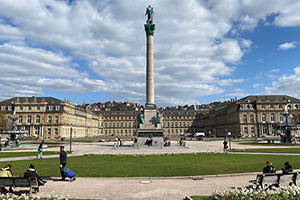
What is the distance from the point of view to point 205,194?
32.8ft

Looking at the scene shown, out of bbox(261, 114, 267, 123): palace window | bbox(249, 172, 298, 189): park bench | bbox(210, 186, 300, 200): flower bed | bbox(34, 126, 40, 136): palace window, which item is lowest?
bbox(34, 126, 40, 136): palace window

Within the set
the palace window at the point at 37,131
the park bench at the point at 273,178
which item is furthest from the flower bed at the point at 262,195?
the palace window at the point at 37,131

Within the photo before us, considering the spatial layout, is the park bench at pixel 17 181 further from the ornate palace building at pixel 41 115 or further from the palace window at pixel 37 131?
the palace window at pixel 37 131

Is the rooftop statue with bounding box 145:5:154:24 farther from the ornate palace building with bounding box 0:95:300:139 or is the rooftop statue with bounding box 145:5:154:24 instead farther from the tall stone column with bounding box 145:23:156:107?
the ornate palace building with bounding box 0:95:300:139

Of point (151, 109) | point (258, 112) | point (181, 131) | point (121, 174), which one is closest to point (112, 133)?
point (181, 131)

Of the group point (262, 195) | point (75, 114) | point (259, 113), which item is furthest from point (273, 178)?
point (75, 114)

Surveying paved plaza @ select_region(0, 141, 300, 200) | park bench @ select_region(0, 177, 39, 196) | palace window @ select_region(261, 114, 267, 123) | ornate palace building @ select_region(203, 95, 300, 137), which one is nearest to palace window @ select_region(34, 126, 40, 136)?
ornate palace building @ select_region(203, 95, 300, 137)

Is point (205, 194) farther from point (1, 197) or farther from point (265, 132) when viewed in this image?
point (265, 132)

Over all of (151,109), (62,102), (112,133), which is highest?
(62,102)

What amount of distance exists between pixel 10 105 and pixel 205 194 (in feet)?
345

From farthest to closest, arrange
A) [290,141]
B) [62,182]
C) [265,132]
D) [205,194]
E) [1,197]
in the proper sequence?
[265,132] → [290,141] → [62,182] → [205,194] → [1,197]

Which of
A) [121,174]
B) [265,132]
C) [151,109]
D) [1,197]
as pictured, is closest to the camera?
[1,197]

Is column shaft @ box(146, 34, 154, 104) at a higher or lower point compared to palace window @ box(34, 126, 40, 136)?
higher

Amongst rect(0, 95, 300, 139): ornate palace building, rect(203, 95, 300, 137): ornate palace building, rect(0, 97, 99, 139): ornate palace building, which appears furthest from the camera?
rect(0, 97, 99, 139): ornate palace building
